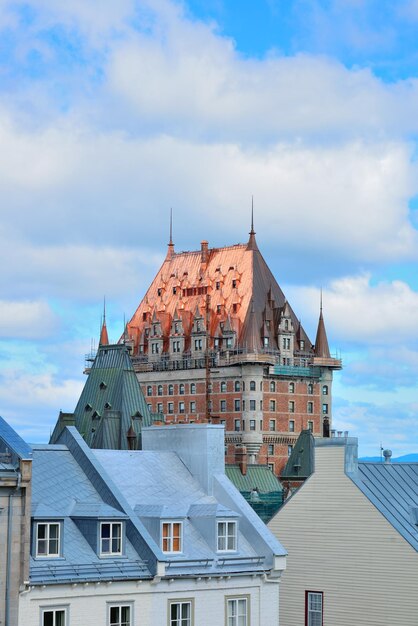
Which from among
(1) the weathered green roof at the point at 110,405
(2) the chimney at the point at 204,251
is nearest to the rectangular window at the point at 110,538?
(1) the weathered green roof at the point at 110,405

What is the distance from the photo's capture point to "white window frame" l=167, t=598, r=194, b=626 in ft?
124

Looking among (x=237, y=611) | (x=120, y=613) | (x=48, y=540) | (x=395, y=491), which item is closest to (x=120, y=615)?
(x=120, y=613)

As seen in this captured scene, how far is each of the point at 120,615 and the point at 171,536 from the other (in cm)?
345

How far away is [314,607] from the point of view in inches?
1818

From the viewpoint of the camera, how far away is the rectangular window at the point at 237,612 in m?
39.5

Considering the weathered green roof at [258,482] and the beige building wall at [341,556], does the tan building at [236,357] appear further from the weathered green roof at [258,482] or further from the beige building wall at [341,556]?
the beige building wall at [341,556]

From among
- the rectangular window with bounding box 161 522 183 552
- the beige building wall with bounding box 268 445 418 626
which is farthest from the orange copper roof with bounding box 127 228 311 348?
the rectangular window with bounding box 161 522 183 552

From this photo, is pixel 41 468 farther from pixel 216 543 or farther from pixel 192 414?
pixel 192 414

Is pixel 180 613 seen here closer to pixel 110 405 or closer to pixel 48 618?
pixel 48 618

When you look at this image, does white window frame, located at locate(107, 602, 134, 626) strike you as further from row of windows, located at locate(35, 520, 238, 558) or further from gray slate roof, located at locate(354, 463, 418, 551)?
gray slate roof, located at locate(354, 463, 418, 551)

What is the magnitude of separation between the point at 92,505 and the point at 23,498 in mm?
3503

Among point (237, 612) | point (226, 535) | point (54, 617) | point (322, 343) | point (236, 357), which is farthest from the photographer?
point (322, 343)

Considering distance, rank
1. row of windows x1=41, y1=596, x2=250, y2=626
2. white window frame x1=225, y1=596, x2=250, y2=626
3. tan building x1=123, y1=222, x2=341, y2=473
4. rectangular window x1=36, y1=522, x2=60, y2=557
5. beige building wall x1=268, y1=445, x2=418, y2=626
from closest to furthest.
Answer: row of windows x1=41, y1=596, x2=250, y2=626
rectangular window x1=36, y1=522, x2=60, y2=557
white window frame x1=225, y1=596, x2=250, y2=626
beige building wall x1=268, y1=445, x2=418, y2=626
tan building x1=123, y1=222, x2=341, y2=473

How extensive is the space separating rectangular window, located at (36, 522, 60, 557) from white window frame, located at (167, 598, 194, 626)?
13.3 feet
